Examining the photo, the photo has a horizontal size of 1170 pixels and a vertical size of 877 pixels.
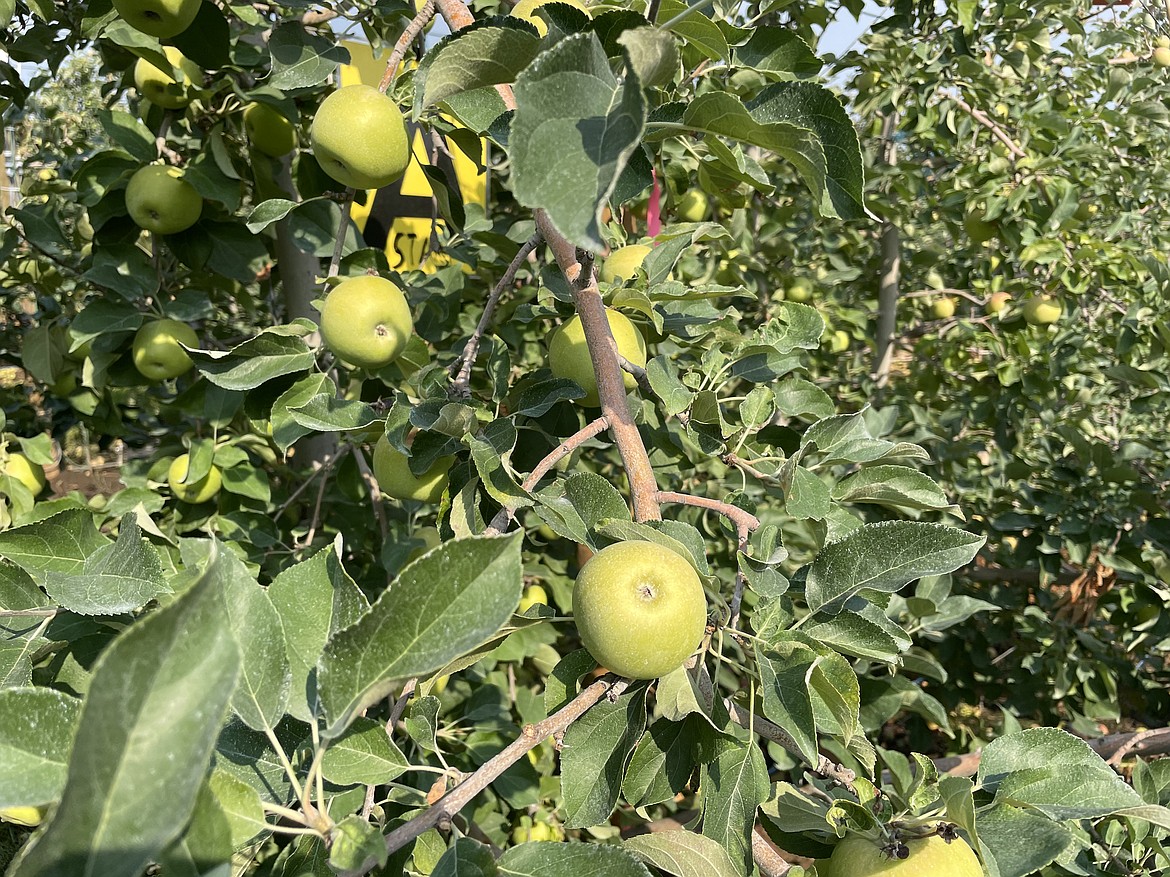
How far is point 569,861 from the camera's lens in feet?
1.86

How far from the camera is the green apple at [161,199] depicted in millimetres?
1383

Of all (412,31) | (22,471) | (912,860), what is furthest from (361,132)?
(22,471)

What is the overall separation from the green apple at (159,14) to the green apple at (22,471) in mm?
870

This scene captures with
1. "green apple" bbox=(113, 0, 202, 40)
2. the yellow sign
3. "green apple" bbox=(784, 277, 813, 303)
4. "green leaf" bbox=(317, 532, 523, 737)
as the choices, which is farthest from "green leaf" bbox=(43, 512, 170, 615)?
"green apple" bbox=(784, 277, 813, 303)

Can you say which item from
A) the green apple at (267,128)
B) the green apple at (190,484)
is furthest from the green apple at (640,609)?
the green apple at (267,128)

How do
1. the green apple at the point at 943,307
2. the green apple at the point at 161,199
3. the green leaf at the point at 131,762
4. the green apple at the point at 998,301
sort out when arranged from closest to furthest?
the green leaf at the point at 131,762 < the green apple at the point at 161,199 < the green apple at the point at 998,301 < the green apple at the point at 943,307

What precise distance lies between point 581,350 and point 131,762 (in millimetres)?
731

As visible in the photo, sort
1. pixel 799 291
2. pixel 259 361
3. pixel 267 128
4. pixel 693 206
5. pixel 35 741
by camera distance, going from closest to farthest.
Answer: pixel 35 741 → pixel 259 361 → pixel 267 128 → pixel 693 206 → pixel 799 291

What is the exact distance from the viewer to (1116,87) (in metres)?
2.31

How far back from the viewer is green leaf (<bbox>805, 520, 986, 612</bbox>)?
73cm

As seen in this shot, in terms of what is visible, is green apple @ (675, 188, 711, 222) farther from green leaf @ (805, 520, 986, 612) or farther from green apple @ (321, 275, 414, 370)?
green leaf @ (805, 520, 986, 612)

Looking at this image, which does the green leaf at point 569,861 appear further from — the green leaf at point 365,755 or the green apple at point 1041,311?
the green apple at point 1041,311

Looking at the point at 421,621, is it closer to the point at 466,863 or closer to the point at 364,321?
the point at 466,863

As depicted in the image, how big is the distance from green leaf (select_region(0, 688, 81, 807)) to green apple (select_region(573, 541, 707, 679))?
1.24 feet
